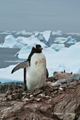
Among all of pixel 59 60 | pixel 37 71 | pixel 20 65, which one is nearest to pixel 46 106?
pixel 37 71

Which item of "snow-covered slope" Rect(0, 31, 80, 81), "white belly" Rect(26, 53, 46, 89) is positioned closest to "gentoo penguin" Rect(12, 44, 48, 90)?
"white belly" Rect(26, 53, 46, 89)

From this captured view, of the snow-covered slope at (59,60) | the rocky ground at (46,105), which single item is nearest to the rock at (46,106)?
the rocky ground at (46,105)

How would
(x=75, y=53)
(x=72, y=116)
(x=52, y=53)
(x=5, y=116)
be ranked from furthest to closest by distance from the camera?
1. (x=52, y=53)
2. (x=75, y=53)
3. (x=5, y=116)
4. (x=72, y=116)

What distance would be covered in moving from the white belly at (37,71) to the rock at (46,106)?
752 millimetres

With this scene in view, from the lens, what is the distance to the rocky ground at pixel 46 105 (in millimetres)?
3549

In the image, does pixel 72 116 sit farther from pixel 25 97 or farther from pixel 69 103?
pixel 25 97

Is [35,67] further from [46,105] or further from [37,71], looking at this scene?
[46,105]

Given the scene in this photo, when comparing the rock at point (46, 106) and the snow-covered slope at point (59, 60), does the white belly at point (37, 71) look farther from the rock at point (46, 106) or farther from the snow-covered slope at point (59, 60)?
the snow-covered slope at point (59, 60)

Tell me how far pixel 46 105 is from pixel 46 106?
0.03m

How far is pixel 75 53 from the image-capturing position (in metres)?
21.7

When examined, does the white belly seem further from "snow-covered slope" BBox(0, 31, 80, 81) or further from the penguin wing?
"snow-covered slope" BBox(0, 31, 80, 81)

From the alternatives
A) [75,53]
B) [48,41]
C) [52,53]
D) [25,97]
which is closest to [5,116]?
[25,97]

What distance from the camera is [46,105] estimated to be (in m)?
3.72

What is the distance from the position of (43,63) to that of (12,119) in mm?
1558
